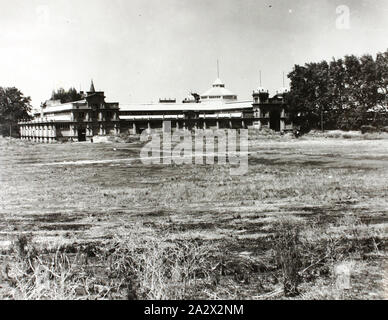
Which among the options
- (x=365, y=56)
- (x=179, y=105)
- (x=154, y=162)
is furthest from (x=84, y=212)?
(x=179, y=105)

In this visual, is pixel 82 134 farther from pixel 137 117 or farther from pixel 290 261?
pixel 290 261

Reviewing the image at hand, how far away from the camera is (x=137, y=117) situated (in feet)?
304

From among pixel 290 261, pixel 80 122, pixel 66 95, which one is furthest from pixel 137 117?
pixel 290 261

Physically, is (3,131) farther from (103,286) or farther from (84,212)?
(103,286)

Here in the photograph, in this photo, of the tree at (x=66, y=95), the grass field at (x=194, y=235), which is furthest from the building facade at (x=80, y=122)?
the grass field at (x=194, y=235)

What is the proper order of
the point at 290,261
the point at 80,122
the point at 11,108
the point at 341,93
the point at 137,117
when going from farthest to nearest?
the point at 11,108
the point at 137,117
the point at 80,122
the point at 341,93
the point at 290,261

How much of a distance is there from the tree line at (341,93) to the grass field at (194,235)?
47436mm

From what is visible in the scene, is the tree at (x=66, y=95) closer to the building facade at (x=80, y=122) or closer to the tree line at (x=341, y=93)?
the building facade at (x=80, y=122)

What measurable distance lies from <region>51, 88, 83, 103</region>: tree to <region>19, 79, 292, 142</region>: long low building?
529 inches

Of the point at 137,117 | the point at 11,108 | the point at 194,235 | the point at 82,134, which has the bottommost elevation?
the point at 194,235

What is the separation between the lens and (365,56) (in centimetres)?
7175

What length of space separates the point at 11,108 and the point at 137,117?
2752cm

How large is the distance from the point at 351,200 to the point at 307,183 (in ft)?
14.5

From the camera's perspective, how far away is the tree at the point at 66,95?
115500mm
